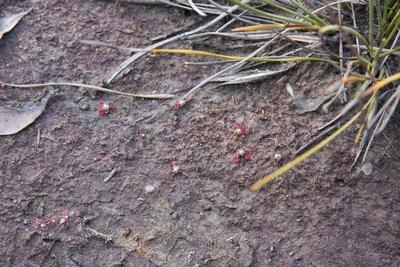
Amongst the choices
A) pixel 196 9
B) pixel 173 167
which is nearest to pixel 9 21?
pixel 196 9

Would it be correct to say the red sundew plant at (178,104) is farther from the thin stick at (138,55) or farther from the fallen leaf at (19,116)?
the fallen leaf at (19,116)

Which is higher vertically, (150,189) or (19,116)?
(19,116)

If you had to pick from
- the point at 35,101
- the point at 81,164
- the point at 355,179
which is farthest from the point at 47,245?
the point at 355,179

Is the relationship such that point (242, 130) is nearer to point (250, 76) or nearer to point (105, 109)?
point (250, 76)

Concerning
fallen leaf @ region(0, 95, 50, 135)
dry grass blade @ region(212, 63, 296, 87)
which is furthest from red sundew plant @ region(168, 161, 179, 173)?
fallen leaf @ region(0, 95, 50, 135)

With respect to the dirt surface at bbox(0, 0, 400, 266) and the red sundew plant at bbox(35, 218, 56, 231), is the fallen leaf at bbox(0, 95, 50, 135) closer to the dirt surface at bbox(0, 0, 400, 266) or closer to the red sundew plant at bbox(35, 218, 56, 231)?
the dirt surface at bbox(0, 0, 400, 266)
